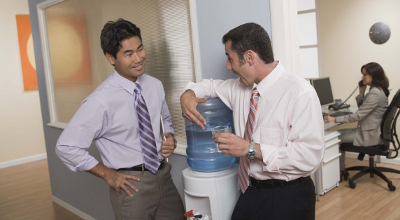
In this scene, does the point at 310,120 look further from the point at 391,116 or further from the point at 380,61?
the point at 380,61

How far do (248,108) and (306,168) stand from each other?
0.44 metres

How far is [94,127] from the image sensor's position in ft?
5.91

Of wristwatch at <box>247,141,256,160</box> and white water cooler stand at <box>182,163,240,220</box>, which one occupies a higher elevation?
wristwatch at <box>247,141,256,160</box>

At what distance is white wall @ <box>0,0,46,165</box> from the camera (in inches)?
246

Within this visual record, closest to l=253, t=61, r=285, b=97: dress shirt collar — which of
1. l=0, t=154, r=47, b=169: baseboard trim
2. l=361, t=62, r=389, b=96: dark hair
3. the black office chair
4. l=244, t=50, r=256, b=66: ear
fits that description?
l=244, t=50, r=256, b=66: ear

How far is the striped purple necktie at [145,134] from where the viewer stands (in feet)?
6.41

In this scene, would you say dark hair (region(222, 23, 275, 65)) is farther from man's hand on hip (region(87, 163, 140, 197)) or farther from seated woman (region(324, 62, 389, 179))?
seated woman (region(324, 62, 389, 179))

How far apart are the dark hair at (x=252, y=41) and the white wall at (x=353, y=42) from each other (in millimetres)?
4139

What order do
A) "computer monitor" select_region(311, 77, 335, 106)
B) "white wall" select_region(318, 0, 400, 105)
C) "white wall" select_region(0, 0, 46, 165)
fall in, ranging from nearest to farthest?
"computer monitor" select_region(311, 77, 335, 106) → "white wall" select_region(318, 0, 400, 105) → "white wall" select_region(0, 0, 46, 165)

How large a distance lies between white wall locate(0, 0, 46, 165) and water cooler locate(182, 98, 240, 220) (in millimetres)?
5181

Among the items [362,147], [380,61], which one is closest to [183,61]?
[362,147]

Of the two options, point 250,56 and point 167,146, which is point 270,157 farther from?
point 167,146

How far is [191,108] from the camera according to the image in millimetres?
1799

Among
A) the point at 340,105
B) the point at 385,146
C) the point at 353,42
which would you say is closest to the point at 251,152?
the point at 385,146
